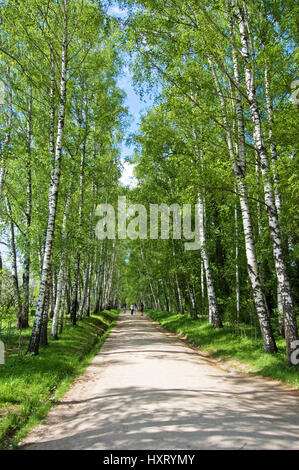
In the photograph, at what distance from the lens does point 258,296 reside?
406 inches

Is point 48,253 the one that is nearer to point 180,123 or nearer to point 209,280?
point 209,280

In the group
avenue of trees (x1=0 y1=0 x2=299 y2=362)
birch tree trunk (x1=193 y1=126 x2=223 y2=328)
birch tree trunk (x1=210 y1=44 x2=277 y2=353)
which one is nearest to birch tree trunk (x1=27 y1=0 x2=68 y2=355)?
avenue of trees (x1=0 y1=0 x2=299 y2=362)

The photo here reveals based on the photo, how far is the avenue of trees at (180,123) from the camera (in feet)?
32.3

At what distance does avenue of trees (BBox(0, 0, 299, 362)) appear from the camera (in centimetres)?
986

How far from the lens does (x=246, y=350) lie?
10.8m

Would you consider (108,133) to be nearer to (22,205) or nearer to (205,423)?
(22,205)

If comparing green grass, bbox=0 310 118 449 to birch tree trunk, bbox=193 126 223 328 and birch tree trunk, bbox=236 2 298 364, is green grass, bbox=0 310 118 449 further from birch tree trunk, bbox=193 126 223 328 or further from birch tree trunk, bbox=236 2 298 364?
birch tree trunk, bbox=193 126 223 328

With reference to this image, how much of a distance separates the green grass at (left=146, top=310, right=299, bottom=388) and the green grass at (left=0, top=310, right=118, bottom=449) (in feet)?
16.3

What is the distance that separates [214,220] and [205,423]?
60.1 feet

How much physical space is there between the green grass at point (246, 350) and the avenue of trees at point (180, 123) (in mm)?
513

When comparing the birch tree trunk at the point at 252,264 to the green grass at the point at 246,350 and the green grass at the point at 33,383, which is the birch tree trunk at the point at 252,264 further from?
the green grass at the point at 33,383

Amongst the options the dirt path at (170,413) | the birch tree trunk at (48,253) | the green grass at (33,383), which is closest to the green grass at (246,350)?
the dirt path at (170,413)

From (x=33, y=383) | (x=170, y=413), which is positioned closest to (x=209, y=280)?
(x=33, y=383)
